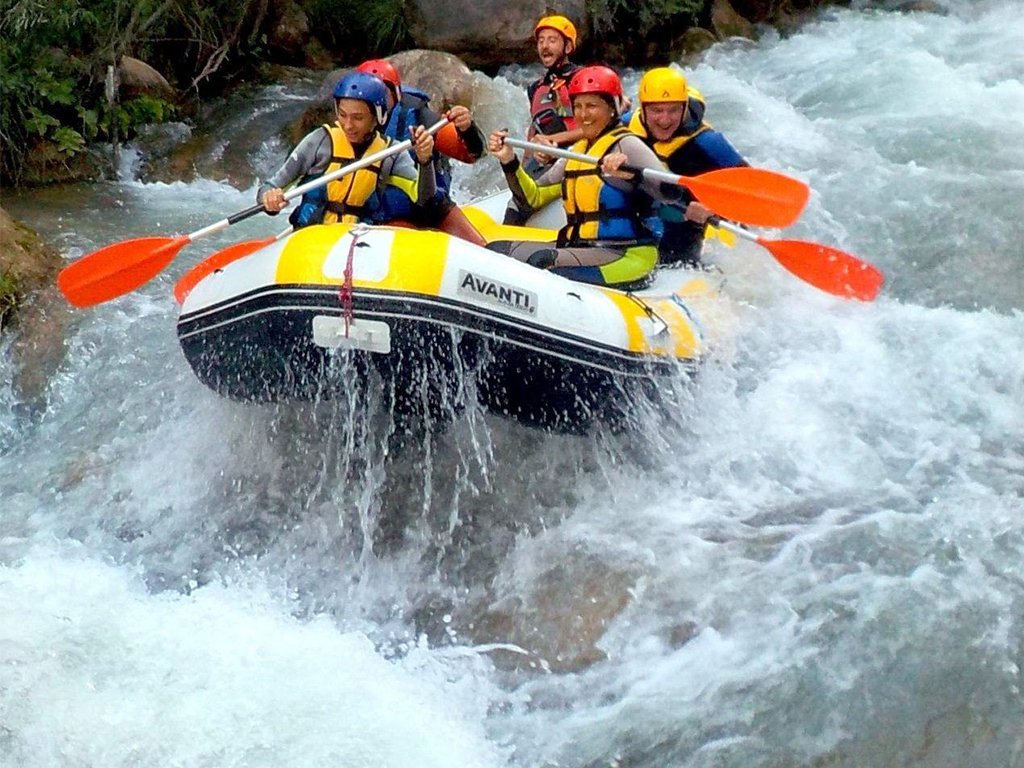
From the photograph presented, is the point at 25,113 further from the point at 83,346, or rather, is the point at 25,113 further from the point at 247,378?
the point at 247,378

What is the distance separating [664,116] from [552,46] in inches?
61.6

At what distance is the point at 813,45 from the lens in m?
10.4

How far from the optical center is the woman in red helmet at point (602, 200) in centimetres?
446

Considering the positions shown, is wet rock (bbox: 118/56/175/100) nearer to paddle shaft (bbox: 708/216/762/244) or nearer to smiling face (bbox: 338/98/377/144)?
smiling face (bbox: 338/98/377/144)

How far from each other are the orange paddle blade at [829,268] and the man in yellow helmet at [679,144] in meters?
0.43

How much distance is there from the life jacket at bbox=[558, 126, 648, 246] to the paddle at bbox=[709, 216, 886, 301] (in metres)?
0.33

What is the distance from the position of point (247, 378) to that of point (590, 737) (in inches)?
69.2

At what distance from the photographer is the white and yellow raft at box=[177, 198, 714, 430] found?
3.68 meters

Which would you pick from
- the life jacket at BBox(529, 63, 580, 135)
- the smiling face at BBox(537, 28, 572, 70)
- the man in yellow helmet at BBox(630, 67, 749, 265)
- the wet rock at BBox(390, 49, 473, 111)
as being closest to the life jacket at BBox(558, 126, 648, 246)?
the man in yellow helmet at BBox(630, 67, 749, 265)

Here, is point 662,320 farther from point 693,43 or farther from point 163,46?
point 693,43

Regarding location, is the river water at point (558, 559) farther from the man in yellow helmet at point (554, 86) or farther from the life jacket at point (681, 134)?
the man in yellow helmet at point (554, 86)

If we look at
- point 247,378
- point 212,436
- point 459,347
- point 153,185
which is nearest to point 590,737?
point 459,347

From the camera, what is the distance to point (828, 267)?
4598 millimetres

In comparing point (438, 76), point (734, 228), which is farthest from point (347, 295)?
point (438, 76)
